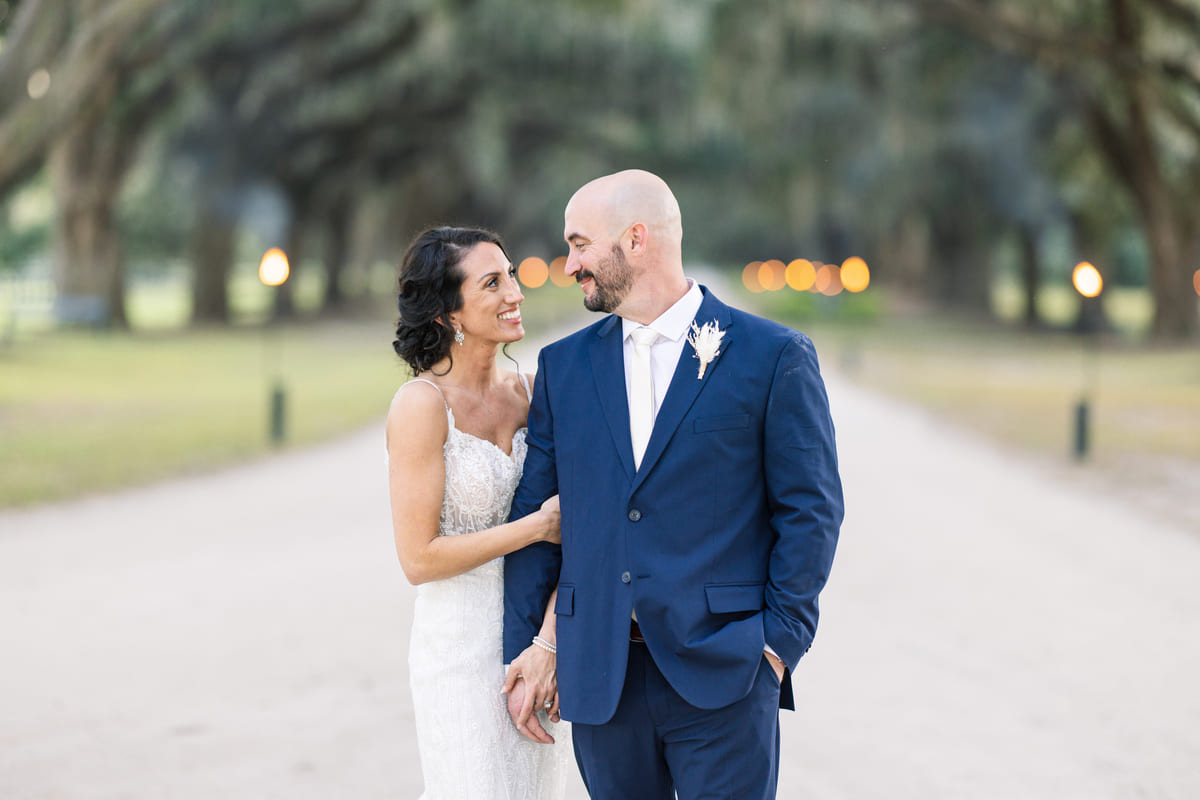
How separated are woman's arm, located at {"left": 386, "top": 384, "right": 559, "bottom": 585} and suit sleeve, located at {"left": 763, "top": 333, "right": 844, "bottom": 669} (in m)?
0.74

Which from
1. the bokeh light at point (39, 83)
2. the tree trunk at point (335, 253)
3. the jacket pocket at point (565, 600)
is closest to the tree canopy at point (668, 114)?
the tree trunk at point (335, 253)

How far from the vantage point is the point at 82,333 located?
28.8 metres

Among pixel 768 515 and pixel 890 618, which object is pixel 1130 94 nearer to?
pixel 890 618

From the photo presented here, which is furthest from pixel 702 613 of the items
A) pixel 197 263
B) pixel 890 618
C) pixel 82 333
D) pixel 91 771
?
pixel 197 263

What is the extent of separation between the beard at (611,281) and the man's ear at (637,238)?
0.09 ft

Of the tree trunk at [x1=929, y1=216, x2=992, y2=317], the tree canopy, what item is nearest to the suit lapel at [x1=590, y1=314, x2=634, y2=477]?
the tree canopy

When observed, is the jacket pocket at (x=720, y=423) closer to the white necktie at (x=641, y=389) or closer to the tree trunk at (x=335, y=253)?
the white necktie at (x=641, y=389)

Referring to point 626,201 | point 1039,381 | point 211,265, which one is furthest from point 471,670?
point 211,265

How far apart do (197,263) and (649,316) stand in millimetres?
32597

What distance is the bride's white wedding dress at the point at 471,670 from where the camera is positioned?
10.9 feet

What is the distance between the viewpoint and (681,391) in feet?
9.55

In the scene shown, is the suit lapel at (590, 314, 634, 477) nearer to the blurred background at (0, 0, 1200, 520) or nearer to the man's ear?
the man's ear

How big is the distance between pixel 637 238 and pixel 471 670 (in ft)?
4.08

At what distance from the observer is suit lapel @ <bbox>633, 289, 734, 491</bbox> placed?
9.41 ft
